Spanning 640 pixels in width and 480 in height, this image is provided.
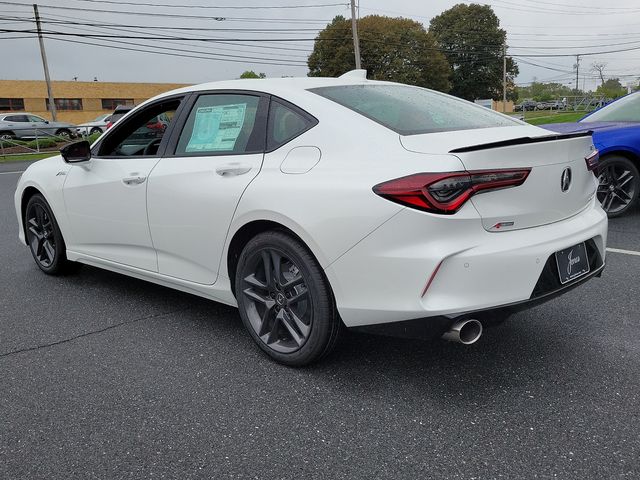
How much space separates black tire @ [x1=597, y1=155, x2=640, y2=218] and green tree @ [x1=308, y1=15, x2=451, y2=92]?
53.3m

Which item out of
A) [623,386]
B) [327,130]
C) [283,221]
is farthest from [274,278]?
[623,386]

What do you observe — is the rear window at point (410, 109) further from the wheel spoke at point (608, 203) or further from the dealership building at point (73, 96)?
the dealership building at point (73, 96)

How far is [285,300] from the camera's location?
3027mm

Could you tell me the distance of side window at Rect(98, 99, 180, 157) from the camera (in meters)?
3.83

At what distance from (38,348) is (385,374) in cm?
208

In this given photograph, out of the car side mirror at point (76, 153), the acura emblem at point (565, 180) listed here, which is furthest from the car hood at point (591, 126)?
the car side mirror at point (76, 153)

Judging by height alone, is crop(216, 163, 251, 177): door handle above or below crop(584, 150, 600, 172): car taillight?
above

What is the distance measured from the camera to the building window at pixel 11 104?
2031 inches

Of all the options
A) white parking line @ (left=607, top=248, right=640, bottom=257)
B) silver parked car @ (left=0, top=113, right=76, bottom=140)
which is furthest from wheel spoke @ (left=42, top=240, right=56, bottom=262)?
silver parked car @ (left=0, top=113, right=76, bottom=140)

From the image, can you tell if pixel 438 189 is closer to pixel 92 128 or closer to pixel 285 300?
pixel 285 300

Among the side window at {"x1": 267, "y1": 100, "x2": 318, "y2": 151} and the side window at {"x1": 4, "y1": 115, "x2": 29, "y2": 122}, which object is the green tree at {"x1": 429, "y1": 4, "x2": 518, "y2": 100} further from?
the side window at {"x1": 267, "y1": 100, "x2": 318, "y2": 151}

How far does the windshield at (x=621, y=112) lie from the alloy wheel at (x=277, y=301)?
5.36m

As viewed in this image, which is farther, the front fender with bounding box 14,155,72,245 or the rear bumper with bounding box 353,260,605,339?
the front fender with bounding box 14,155,72,245

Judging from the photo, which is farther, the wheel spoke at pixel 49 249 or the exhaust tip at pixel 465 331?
the wheel spoke at pixel 49 249
